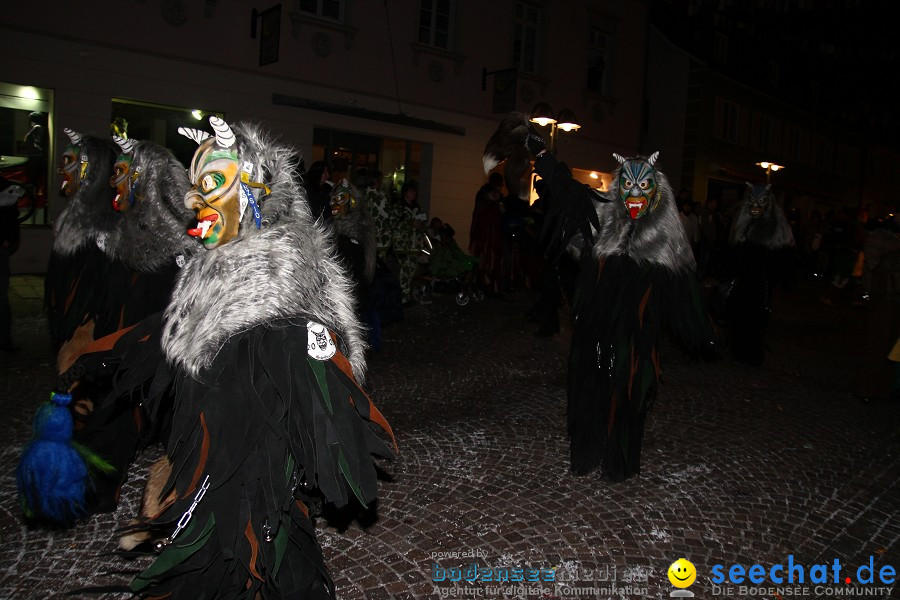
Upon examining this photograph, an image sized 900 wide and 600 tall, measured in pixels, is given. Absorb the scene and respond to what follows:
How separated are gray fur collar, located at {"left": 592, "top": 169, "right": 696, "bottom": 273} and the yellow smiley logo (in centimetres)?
186

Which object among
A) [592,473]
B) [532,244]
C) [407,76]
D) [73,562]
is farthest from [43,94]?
[592,473]

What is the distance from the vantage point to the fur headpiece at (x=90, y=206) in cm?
463

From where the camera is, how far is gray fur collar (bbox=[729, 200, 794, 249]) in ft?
27.2

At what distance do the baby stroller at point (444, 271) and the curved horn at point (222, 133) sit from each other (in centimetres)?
882

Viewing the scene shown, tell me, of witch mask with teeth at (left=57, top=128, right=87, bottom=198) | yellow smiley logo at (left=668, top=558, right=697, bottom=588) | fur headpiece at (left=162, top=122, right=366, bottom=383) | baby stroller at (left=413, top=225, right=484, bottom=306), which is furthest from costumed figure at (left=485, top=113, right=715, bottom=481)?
baby stroller at (left=413, top=225, right=484, bottom=306)

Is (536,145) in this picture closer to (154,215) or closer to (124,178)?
(154,215)

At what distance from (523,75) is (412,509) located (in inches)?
609

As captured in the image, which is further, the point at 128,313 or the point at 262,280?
the point at 128,313

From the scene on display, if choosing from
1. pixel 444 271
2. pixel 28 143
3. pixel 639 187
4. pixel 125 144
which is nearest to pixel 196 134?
pixel 125 144

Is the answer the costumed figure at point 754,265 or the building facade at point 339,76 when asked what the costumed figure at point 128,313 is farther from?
the costumed figure at point 754,265

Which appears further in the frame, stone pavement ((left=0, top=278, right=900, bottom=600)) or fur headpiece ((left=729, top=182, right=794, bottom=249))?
fur headpiece ((left=729, top=182, right=794, bottom=249))

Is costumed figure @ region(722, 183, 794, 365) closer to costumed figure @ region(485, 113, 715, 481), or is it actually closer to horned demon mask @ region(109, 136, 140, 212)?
costumed figure @ region(485, 113, 715, 481)

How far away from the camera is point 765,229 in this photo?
833 centimetres

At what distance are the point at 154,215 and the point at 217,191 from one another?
6.23ft
